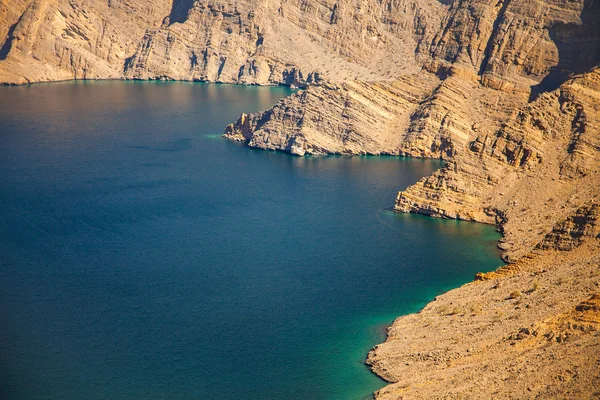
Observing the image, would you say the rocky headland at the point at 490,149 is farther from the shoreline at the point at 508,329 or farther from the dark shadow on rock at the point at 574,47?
the dark shadow on rock at the point at 574,47

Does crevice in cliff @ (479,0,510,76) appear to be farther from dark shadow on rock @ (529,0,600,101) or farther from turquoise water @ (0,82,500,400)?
turquoise water @ (0,82,500,400)

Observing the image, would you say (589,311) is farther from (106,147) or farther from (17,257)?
(106,147)

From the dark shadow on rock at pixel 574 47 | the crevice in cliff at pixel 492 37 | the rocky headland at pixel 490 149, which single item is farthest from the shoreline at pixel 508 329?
the crevice in cliff at pixel 492 37

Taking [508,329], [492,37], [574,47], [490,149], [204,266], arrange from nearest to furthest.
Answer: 1. [508,329]
2. [204,266]
3. [490,149]
4. [574,47]
5. [492,37]

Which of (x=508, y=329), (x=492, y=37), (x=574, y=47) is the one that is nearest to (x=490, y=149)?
(x=508, y=329)

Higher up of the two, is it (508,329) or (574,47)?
(574,47)

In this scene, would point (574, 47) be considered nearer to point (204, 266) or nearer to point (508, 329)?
point (204, 266)
